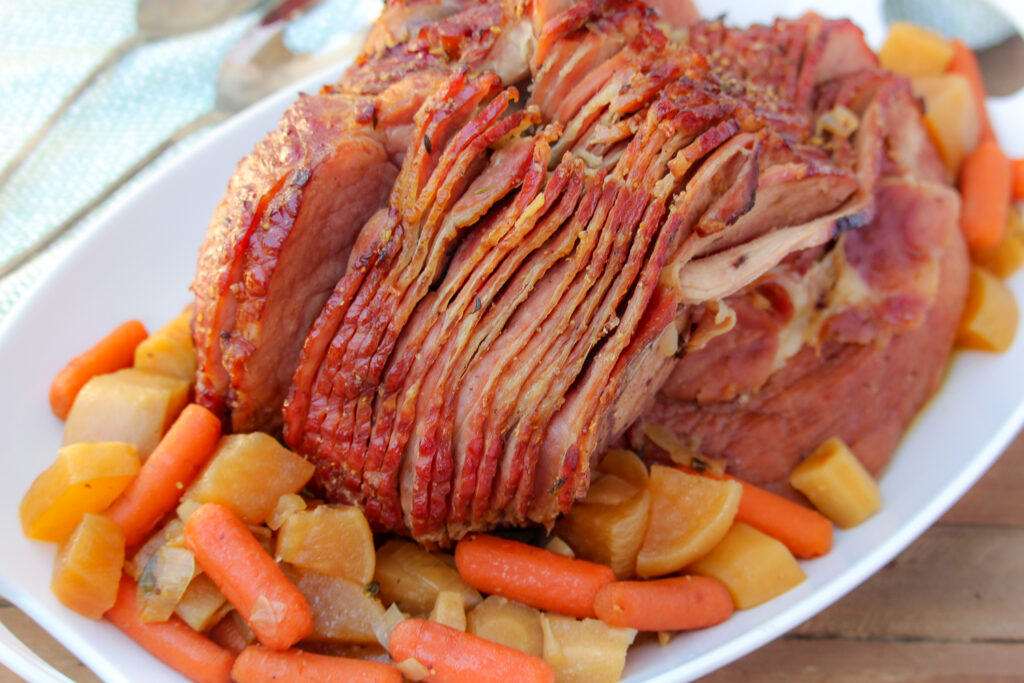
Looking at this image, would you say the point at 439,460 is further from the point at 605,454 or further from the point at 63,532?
the point at 63,532

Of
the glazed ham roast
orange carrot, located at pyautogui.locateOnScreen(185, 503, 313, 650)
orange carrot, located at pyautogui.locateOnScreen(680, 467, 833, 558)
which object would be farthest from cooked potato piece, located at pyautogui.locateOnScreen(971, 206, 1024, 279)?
orange carrot, located at pyautogui.locateOnScreen(185, 503, 313, 650)

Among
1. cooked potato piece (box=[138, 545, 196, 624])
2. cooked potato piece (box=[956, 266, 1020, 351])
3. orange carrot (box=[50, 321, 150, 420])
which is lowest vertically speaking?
A: cooked potato piece (box=[956, 266, 1020, 351])

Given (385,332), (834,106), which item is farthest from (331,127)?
(834,106)

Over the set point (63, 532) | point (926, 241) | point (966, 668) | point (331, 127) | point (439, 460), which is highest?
point (331, 127)

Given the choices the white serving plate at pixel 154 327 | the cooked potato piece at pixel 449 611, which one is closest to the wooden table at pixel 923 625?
the white serving plate at pixel 154 327

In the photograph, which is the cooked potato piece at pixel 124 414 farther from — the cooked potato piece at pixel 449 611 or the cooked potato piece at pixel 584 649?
the cooked potato piece at pixel 584 649

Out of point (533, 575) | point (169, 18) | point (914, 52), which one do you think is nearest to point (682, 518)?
point (533, 575)

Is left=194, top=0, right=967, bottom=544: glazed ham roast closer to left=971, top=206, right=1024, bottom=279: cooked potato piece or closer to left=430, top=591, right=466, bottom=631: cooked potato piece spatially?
left=430, top=591, right=466, bottom=631: cooked potato piece
